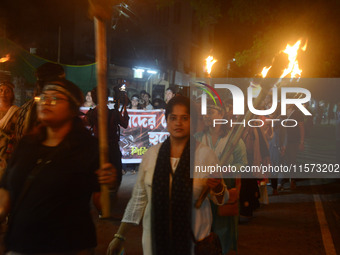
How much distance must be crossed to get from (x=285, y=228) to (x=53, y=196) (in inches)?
205

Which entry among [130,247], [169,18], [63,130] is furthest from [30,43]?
[169,18]

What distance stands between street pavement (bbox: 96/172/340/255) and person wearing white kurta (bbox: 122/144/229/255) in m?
2.16

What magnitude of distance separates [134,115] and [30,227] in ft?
28.3

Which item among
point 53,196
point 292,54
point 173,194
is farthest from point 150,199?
point 292,54

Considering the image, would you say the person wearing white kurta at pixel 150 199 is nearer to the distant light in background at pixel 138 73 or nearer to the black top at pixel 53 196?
the black top at pixel 53 196

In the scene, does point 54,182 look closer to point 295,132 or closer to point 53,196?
point 53,196

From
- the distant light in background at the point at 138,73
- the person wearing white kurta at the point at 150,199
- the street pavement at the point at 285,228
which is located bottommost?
the street pavement at the point at 285,228

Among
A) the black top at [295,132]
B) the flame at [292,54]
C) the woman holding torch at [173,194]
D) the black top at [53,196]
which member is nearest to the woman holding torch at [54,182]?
the black top at [53,196]

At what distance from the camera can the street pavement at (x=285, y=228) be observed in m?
5.65

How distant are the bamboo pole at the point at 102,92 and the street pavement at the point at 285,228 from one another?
2.93 metres

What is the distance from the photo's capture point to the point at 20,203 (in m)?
2.47

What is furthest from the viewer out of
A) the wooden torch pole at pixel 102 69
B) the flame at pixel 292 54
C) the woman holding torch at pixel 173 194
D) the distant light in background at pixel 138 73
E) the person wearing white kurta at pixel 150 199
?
the distant light in background at pixel 138 73

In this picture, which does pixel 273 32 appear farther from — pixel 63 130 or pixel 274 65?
pixel 63 130

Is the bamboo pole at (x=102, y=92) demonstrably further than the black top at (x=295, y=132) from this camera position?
No
